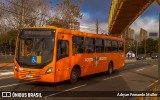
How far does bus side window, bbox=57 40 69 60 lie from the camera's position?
49.3ft

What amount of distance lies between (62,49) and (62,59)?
1.67ft

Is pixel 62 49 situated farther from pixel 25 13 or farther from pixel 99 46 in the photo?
pixel 25 13

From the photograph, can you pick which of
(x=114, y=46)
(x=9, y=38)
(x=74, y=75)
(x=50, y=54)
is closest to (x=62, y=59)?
(x=50, y=54)

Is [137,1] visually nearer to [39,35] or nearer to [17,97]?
[39,35]

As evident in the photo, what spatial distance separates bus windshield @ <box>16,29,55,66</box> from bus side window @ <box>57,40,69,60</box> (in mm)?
429

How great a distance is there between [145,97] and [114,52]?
15.0 meters

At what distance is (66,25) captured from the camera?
4316 cm

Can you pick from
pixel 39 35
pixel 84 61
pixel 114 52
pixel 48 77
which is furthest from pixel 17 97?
pixel 114 52

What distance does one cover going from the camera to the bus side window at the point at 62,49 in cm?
1503

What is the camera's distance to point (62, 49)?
15367 millimetres

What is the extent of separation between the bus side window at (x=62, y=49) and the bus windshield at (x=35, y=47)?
429 mm

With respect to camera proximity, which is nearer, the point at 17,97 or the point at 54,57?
the point at 17,97

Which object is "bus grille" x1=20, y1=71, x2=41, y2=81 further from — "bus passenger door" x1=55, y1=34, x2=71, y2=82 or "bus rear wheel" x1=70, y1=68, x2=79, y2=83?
"bus rear wheel" x1=70, y1=68, x2=79, y2=83

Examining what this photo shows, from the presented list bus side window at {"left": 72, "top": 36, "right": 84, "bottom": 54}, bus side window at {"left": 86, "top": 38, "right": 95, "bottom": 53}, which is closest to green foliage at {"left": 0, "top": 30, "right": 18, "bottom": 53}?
bus side window at {"left": 86, "top": 38, "right": 95, "bottom": 53}
